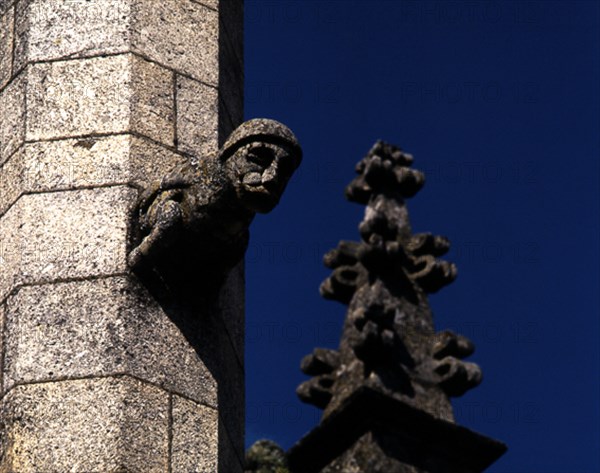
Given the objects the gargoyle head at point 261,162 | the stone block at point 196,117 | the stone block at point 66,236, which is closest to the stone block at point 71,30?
the stone block at point 196,117

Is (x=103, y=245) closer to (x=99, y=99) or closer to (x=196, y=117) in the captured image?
(x=99, y=99)

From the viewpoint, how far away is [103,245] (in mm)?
6566

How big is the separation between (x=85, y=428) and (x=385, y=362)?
1176cm

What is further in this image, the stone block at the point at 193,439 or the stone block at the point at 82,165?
the stone block at the point at 82,165

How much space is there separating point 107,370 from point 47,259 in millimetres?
542

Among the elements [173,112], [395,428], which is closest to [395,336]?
[395,428]

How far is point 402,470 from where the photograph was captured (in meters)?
17.4

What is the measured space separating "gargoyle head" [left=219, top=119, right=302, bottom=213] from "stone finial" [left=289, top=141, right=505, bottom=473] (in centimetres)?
1091

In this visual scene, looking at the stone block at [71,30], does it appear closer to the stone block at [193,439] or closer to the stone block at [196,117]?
the stone block at [196,117]

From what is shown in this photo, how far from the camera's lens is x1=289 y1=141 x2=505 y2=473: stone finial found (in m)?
17.4

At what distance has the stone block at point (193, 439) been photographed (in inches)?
246

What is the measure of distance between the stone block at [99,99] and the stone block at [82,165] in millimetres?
50

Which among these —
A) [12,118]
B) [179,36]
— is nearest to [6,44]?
[12,118]

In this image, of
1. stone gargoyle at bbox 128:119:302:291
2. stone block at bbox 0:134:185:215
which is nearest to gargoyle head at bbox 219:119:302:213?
stone gargoyle at bbox 128:119:302:291
